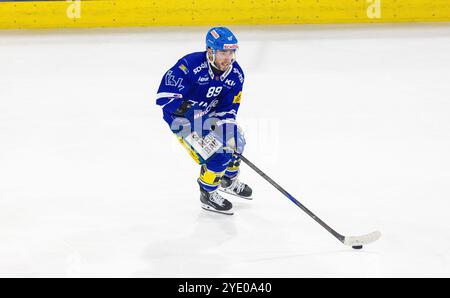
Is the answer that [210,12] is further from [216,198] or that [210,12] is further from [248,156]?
[216,198]

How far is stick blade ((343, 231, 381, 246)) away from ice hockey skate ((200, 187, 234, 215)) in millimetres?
879

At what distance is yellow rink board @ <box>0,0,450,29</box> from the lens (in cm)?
896

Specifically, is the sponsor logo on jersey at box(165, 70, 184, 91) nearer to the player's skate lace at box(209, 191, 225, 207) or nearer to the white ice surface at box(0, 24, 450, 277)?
the player's skate lace at box(209, 191, 225, 207)

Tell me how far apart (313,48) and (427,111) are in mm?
2124

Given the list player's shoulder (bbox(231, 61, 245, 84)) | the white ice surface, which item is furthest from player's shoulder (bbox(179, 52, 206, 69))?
the white ice surface

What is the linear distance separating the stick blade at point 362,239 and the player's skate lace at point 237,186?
1.00m

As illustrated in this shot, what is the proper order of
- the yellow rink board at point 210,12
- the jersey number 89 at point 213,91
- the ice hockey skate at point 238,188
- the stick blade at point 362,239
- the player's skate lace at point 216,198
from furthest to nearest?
the yellow rink board at point 210,12 → the ice hockey skate at point 238,188 → the player's skate lace at point 216,198 → the jersey number 89 at point 213,91 → the stick blade at point 362,239

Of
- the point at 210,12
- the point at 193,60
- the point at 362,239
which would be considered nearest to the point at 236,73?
the point at 193,60

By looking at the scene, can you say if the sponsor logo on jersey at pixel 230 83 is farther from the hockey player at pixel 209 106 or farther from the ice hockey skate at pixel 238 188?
the ice hockey skate at pixel 238 188

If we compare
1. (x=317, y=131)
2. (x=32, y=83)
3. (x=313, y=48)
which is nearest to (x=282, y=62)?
(x=313, y=48)

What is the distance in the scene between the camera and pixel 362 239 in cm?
423

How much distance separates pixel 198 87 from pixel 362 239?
132cm

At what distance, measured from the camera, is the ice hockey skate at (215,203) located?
4.82 meters

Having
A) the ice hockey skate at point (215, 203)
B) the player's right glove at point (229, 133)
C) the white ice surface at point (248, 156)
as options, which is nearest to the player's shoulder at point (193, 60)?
the player's right glove at point (229, 133)
